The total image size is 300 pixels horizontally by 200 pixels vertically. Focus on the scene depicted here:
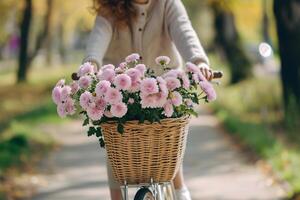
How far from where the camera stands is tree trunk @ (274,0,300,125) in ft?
40.7

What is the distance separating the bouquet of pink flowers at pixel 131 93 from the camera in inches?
164

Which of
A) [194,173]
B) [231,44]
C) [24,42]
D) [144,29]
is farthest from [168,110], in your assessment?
[24,42]

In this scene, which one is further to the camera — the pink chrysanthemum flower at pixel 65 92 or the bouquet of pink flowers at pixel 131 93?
the pink chrysanthemum flower at pixel 65 92

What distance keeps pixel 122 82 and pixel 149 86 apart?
14cm

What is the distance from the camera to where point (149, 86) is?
4160 millimetres

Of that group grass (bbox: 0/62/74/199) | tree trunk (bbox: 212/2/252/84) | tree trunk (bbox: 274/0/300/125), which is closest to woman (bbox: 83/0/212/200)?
grass (bbox: 0/62/74/199)

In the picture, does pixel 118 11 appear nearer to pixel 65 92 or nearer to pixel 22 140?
pixel 65 92

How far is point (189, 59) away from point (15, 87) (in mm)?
23575

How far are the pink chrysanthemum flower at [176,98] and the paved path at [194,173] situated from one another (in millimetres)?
3959

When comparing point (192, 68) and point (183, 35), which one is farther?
A: point (183, 35)

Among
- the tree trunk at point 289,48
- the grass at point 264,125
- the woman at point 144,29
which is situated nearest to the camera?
the woman at point 144,29

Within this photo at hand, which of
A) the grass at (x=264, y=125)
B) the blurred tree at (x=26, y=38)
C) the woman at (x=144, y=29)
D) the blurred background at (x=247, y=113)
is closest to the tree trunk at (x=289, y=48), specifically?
the blurred background at (x=247, y=113)

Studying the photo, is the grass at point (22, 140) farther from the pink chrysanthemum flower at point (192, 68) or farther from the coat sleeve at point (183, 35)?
the pink chrysanthemum flower at point (192, 68)

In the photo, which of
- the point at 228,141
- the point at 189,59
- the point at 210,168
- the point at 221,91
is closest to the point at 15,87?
the point at 221,91
